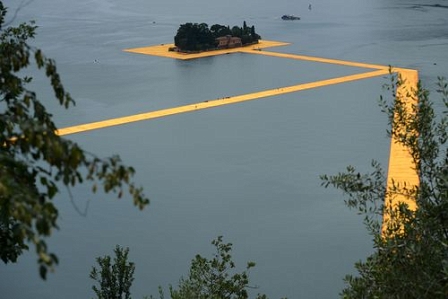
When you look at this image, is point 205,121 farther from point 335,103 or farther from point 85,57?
point 85,57

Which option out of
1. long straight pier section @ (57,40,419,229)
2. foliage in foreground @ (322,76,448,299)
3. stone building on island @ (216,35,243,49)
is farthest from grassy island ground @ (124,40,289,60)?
foliage in foreground @ (322,76,448,299)

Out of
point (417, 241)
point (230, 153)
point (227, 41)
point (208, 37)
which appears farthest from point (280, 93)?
point (417, 241)

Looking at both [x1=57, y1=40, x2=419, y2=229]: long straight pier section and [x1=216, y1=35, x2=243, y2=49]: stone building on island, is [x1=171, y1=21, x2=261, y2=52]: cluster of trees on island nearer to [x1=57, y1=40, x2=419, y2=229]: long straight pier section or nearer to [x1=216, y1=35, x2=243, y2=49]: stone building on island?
[x1=216, y1=35, x2=243, y2=49]: stone building on island

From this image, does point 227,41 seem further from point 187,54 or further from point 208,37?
point 187,54

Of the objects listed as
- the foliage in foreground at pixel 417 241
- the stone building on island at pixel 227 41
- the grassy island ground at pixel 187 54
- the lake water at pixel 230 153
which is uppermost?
the foliage in foreground at pixel 417 241

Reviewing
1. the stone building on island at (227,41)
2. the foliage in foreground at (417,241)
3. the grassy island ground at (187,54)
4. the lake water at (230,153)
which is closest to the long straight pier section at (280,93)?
the grassy island ground at (187,54)

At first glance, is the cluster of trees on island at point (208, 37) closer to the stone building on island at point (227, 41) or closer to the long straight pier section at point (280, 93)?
the stone building on island at point (227, 41)
